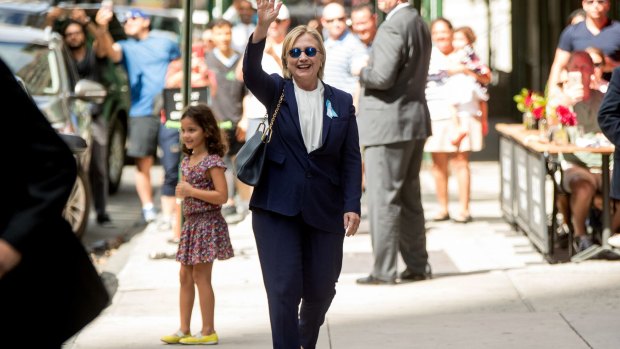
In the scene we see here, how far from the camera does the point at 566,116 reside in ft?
33.6

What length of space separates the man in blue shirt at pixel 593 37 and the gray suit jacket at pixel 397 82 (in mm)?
2127

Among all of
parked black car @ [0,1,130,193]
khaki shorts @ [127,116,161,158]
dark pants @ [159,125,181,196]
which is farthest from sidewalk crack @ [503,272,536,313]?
parked black car @ [0,1,130,193]

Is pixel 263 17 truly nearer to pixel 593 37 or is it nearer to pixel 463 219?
pixel 593 37

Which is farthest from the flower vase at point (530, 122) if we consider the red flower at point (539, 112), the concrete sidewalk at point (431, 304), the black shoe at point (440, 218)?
the black shoe at point (440, 218)

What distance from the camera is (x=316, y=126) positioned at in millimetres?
6434

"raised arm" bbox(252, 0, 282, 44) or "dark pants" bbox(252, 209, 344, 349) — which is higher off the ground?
"raised arm" bbox(252, 0, 282, 44)

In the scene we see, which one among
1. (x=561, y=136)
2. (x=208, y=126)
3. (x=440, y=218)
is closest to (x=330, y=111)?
(x=208, y=126)

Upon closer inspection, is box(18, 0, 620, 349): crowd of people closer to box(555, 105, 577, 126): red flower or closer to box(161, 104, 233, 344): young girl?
box(161, 104, 233, 344): young girl

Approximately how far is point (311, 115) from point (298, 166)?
0.25 meters

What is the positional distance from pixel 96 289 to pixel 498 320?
4720 mm

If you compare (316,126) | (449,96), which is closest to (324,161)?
(316,126)

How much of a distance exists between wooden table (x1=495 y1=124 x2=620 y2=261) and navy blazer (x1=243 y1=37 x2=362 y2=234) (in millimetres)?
3914

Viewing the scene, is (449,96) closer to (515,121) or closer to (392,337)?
(392,337)

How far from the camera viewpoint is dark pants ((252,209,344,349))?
6.31 m
